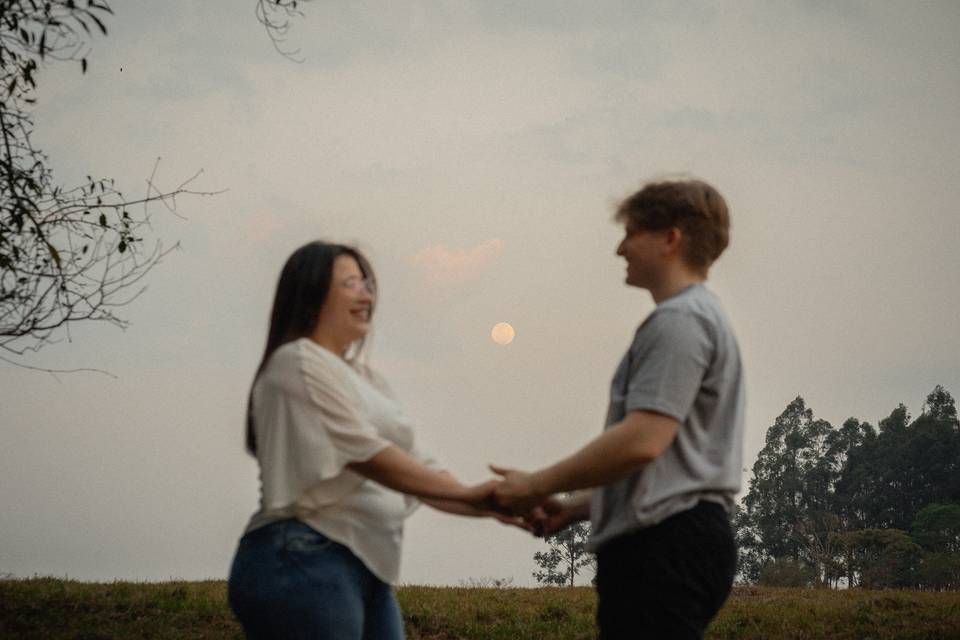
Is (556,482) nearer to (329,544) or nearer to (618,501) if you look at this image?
(618,501)

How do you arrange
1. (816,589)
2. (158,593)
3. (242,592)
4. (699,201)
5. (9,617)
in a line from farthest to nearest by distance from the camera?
(816,589) < (158,593) < (9,617) < (699,201) < (242,592)

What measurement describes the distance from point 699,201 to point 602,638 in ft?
5.11

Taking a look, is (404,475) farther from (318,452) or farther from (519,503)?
(519,503)

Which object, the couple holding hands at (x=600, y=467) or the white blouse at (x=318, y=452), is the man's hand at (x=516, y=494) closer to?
the couple holding hands at (x=600, y=467)

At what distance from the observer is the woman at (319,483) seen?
317cm

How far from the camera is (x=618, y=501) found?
10.9 ft

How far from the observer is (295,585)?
3143 mm

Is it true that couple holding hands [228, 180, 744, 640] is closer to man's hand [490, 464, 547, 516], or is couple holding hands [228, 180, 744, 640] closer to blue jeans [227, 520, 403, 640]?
blue jeans [227, 520, 403, 640]

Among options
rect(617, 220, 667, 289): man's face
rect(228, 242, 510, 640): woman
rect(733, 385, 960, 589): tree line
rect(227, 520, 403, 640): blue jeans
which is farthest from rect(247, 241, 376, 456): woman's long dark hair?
rect(733, 385, 960, 589): tree line

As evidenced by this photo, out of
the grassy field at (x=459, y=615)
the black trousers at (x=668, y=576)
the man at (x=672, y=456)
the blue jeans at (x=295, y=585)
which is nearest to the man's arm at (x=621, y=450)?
the man at (x=672, y=456)

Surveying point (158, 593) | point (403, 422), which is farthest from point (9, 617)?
point (403, 422)

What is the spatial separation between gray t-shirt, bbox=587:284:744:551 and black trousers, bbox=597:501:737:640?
1.9 inches

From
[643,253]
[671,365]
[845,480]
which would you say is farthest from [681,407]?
[845,480]

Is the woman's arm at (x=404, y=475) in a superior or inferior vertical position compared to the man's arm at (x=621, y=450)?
inferior
